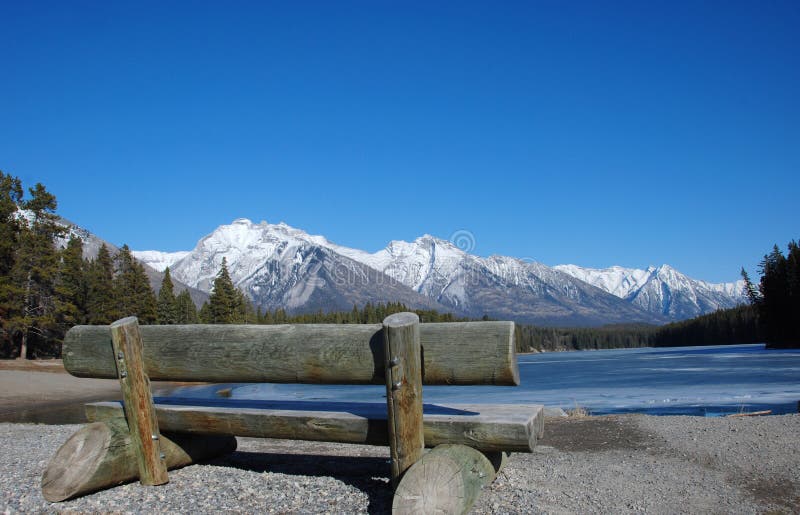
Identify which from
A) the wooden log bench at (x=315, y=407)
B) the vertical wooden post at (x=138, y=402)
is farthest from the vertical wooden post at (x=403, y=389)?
the vertical wooden post at (x=138, y=402)

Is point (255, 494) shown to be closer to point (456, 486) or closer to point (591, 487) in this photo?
point (456, 486)

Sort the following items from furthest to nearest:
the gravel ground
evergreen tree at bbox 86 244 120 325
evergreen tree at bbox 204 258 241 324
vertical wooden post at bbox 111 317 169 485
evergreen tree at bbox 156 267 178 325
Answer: evergreen tree at bbox 156 267 178 325, evergreen tree at bbox 204 258 241 324, evergreen tree at bbox 86 244 120 325, vertical wooden post at bbox 111 317 169 485, the gravel ground

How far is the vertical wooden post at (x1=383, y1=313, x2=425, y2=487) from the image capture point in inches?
188

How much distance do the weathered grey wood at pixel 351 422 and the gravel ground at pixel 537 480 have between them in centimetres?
62

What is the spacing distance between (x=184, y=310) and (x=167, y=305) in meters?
6.94

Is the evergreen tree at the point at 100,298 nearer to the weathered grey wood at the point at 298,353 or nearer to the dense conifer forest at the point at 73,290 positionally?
the dense conifer forest at the point at 73,290

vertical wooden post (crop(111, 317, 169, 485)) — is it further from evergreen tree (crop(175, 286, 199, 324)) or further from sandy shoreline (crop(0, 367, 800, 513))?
evergreen tree (crop(175, 286, 199, 324))

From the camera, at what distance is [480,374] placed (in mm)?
4715

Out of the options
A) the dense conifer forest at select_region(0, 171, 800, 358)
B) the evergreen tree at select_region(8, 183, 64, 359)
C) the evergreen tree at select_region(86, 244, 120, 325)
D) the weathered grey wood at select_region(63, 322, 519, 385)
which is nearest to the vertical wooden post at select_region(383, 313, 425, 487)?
the weathered grey wood at select_region(63, 322, 519, 385)

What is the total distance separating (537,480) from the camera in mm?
7039

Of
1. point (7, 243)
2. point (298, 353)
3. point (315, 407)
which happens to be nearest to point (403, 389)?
point (298, 353)

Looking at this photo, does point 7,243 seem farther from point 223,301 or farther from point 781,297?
point 781,297

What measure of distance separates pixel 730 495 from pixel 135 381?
6.26 metres

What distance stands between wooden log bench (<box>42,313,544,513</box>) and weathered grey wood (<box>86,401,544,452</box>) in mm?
11
